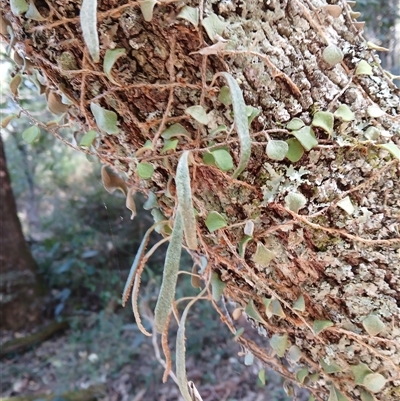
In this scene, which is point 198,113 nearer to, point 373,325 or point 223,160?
point 223,160

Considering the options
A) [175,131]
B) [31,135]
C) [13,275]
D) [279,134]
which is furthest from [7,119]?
[13,275]

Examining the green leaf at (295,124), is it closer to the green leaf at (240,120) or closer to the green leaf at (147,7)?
the green leaf at (240,120)

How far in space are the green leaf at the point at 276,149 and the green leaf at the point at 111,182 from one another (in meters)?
0.25

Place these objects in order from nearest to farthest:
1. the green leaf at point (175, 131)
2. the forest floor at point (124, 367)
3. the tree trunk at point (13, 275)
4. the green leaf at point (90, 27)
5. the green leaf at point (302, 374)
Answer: the green leaf at point (90, 27) < the green leaf at point (175, 131) < the green leaf at point (302, 374) < the forest floor at point (124, 367) < the tree trunk at point (13, 275)

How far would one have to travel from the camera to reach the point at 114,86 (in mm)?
416

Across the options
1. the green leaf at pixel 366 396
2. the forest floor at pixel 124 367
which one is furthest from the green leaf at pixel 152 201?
the forest floor at pixel 124 367

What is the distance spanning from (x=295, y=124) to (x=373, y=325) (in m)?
0.24

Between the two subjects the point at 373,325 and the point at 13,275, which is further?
the point at 13,275

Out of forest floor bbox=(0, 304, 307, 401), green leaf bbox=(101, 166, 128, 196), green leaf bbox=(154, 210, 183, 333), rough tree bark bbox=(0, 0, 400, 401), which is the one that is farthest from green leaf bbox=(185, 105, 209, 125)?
forest floor bbox=(0, 304, 307, 401)

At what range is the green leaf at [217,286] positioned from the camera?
521 millimetres

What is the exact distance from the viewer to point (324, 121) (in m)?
0.42

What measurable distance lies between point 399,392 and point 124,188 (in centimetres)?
44

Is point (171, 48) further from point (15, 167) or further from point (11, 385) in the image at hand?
point (15, 167)

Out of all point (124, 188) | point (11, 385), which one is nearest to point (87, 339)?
point (11, 385)
